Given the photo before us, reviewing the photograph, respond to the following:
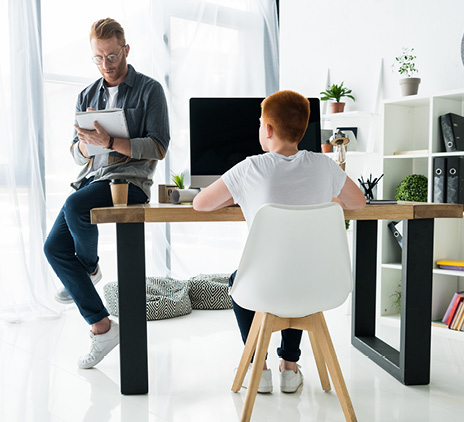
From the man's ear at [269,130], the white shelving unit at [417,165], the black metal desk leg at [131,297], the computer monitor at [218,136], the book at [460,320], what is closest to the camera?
the man's ear at [269,130]

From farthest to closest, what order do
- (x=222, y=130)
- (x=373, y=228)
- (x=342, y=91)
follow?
(x=342, y=91) → (x=373, y=228) → (x=222, y=130)

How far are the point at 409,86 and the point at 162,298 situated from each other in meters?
1.96

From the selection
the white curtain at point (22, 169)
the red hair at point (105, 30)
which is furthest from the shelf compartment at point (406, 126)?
the white curtain at point (22, 169)

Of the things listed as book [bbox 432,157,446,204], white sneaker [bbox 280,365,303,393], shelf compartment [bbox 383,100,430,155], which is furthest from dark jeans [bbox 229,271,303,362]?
shelf compartment [bbox 383,100,430,155]

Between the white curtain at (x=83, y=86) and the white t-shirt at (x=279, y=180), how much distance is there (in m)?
2.01

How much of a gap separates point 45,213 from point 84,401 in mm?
1695

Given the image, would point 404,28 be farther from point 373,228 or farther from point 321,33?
point 373,228

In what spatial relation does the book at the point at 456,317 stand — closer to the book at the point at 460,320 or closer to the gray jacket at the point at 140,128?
the book at the point at 460,320

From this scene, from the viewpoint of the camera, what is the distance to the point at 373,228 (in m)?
2.57

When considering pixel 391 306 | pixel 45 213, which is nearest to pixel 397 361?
pixel 391 306

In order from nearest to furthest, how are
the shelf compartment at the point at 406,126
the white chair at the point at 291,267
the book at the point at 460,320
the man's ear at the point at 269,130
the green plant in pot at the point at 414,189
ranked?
the white chair at the point at 291,267 < the man's ear at the point at 269,130 < the book at the point at 460,320 < the green plant in pot at the point at 414,189 < the shelf compartment at the point at 406,126

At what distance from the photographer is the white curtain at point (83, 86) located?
128 inches

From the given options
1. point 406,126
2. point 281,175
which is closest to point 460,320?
point 406,126

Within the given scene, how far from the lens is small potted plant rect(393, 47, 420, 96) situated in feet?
10.5
